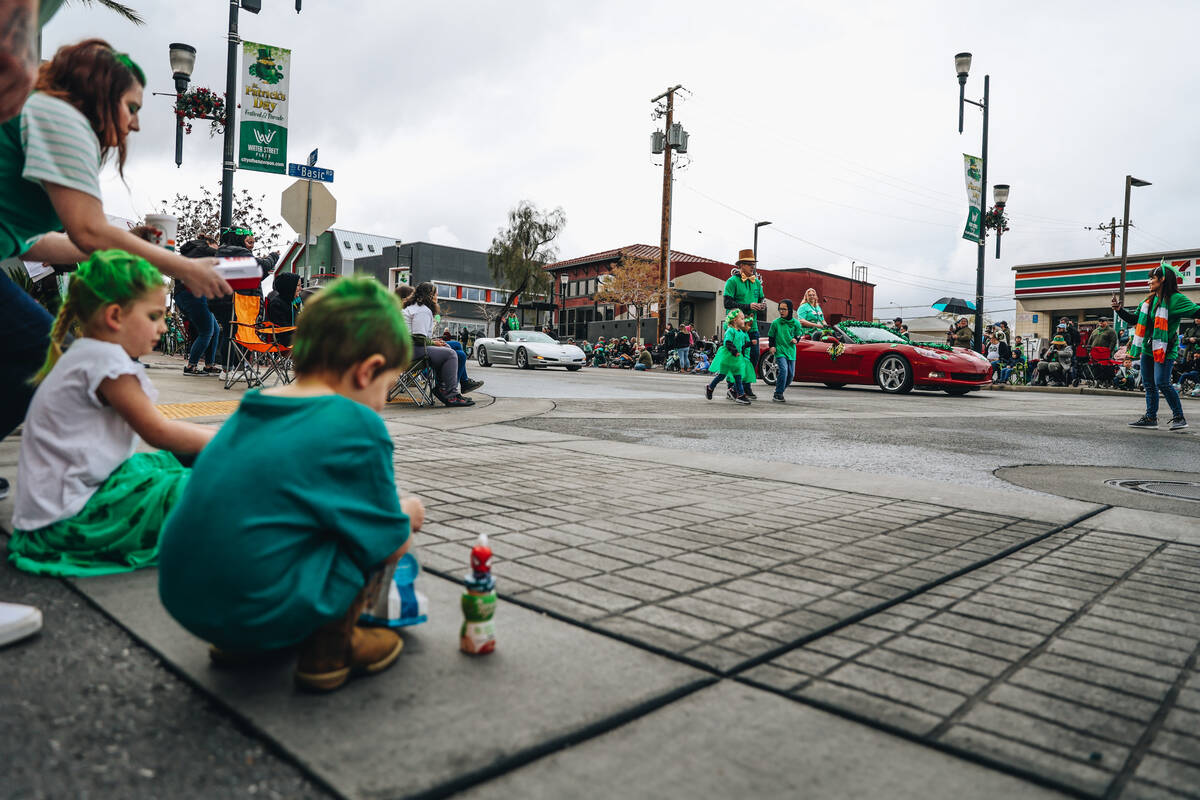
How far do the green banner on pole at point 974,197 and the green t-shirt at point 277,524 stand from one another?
21909 millimetres

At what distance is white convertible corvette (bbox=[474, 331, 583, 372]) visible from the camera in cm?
2394

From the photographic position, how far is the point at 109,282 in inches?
93.5

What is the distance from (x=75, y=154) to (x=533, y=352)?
2167 cm

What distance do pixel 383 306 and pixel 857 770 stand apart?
1341 mm

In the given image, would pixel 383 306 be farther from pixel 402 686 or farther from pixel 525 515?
pixel 525 515

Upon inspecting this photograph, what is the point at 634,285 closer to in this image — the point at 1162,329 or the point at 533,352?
the point at 533,352

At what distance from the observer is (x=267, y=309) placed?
391 inches

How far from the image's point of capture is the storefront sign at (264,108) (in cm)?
1125

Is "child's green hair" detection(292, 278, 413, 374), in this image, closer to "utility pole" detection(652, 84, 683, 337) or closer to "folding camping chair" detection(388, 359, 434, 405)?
"folding camping chair" detection(388, 359, 434, 405)

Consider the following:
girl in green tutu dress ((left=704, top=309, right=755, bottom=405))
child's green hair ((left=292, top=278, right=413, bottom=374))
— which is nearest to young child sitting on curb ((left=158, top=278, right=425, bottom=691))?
Answer: child's green hair ((left=292, top=278, right=413, bottom=374))

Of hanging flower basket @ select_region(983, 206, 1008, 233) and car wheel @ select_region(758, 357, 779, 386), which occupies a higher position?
hanging flower basket @ select_region(983, 206, 1008, 233)

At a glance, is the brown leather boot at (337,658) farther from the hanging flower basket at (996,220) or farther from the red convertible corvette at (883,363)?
the hanging flower basket at (996,220)

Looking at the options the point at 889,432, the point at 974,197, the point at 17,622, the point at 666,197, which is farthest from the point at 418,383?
the point at 666,197

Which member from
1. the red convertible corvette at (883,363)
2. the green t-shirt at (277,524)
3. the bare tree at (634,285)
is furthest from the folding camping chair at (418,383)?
the bare tree at (634,285)
